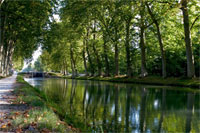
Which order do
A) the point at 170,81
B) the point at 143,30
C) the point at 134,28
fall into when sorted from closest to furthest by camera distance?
the point at 170,81, the point at 143,30, the point at 134,28

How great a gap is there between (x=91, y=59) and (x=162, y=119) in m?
47.2

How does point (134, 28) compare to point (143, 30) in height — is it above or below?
above

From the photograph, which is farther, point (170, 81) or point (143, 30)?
point (143, 30)

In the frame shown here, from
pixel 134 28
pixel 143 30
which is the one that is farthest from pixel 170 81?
pixel 134 28

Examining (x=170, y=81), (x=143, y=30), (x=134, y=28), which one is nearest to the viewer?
(x=170, y=81)

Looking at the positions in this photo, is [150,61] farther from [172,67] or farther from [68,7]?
[68,7]

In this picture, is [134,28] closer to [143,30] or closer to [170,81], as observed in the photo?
[143,30]

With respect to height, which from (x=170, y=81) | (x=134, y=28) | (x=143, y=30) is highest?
(x=134, y=28)

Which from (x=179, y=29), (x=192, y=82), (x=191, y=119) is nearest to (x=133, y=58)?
(x=179, y=29)

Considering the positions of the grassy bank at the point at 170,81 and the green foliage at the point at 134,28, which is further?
the green foliage at the point at 134,28

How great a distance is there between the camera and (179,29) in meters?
27.2

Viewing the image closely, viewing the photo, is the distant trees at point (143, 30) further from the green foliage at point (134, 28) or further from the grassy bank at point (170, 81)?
the grassy bank at point (170, 81)

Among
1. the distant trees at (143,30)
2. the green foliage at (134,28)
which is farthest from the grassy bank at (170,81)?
the green foliage at (134,28)

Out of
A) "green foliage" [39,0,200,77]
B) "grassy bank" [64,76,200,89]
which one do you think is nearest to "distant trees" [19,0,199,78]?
"green foliage" [39,0,200,77]
